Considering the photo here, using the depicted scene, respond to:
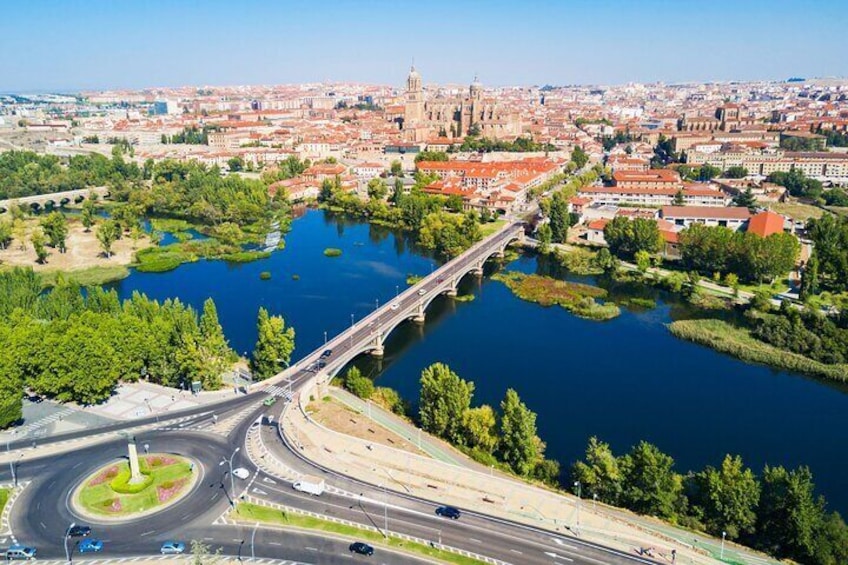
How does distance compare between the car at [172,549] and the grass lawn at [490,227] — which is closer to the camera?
the car at [172,549]

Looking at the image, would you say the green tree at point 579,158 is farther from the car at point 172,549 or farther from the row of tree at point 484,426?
the car at point 172,549

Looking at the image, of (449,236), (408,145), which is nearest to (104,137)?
(408,145)

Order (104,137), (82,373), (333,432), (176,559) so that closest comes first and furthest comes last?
1. (176,559)
2. (333,432)
3. (82,373)
4. (104,137)

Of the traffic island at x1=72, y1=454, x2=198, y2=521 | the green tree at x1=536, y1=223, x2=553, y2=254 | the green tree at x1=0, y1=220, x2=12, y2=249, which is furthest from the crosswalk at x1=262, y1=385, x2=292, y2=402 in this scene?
the green tree at x1=0, y1=220, x2=12, y2=249

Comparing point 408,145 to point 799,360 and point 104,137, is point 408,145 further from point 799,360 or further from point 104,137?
point 799,360

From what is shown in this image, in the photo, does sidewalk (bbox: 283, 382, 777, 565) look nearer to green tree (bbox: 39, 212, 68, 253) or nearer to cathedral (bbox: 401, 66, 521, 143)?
green tree (bbox: 39, 212, 68, 253)

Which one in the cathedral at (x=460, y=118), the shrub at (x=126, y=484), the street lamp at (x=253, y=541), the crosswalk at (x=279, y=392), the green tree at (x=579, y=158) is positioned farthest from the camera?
the cathedral at (x=460, y=118)

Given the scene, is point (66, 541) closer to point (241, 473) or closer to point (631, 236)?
point (241, 473)

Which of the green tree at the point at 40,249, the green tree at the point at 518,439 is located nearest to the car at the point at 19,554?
the green tree at the point at 518,439
